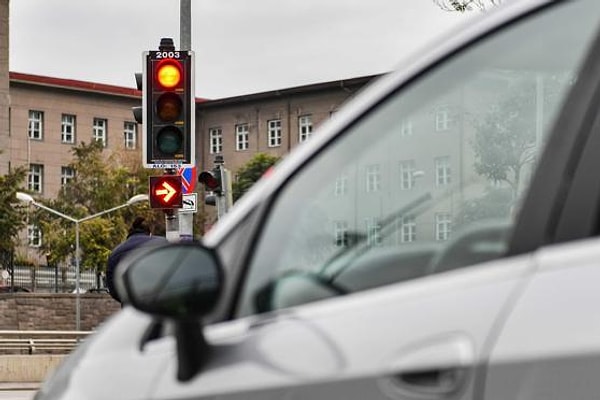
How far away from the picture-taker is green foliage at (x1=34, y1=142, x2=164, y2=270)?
6694cm

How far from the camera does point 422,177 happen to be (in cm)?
257

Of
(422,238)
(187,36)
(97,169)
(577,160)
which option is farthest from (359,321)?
(97,169)

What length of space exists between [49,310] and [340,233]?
190 feet

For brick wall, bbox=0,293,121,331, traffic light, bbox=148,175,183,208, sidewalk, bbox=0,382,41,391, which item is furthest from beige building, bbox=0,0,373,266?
traffic light, bbox=148,175,183,208

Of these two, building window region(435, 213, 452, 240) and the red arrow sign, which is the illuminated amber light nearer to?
the red arrow sign

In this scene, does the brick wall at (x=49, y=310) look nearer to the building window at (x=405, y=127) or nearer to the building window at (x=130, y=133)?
the building window at (x=130, y=133)

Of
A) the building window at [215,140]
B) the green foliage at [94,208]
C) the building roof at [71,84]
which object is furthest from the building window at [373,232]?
the building window at [215,140]

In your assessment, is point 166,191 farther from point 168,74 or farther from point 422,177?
point 422,177

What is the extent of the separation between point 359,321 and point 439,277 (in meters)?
0.15

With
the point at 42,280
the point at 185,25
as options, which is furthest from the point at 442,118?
the point at 42,280

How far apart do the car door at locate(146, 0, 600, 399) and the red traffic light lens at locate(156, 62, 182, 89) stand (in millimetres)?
11934

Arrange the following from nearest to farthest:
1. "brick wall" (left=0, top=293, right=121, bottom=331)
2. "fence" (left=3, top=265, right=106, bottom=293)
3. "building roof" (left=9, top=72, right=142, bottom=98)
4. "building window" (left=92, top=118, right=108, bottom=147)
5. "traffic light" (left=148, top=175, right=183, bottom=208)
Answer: "traffic light" (left=148, top=175, right=183, bottom=208)
"brick wall" (left=0, top=293, right=121, bottom=331)
"fence" (left=3, top=265, right=106, bottom=293)
"building roof" (left=9, top=72, right=142, bottom=98)
"building window" (left=92, top=118, right=108, bottom=147)

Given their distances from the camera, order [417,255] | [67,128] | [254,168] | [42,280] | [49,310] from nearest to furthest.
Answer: [417,255]
[49,310]
[42,280]
[254,168]
[67,128]

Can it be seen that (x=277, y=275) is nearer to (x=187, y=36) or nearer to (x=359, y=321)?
(x=359, y=321)
